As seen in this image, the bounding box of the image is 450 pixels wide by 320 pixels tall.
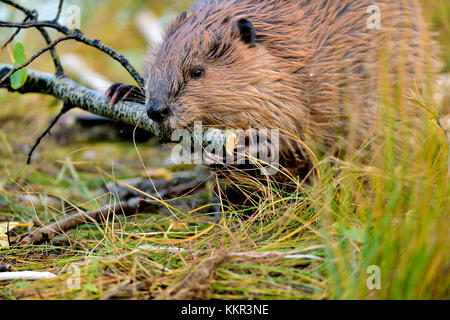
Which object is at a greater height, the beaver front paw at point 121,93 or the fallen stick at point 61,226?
the beaver front paw at point 121,93

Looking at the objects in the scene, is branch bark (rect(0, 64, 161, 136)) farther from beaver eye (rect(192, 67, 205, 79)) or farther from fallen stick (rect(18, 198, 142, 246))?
fallen stick (rect(18, 198, 142, 246))

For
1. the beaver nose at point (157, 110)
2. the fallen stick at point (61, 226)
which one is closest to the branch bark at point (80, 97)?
the beaver nose at point (157, 110)

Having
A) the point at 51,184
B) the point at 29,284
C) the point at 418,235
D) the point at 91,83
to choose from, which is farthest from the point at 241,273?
the point at 91,83

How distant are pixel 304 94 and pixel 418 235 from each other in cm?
142

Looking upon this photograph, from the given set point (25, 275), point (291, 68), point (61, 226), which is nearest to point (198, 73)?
point (291, 68)

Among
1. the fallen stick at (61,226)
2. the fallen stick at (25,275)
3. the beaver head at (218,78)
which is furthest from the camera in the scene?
the beaver head at (218,78)

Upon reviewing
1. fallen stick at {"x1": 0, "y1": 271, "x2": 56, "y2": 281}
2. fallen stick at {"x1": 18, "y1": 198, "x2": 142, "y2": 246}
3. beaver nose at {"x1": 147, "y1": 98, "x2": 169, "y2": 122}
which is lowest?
fallen stick at {"x1": 0, "y1": 271, "x2": 56, "y2": 281}

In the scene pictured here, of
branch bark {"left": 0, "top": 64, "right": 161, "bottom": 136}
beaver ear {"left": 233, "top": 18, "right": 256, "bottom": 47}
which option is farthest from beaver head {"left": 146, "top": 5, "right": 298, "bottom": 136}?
branch bark {"left": 0, "top": 64, "right": 161, "bottom": 136}

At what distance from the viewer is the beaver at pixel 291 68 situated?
2.56 metres

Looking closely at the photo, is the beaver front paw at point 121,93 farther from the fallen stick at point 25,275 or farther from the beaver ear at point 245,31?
→ the fallen stick at point 25,275

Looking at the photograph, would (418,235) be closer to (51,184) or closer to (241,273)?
(241,273)

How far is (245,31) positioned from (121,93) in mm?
880

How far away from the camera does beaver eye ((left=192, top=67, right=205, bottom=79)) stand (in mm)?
2574

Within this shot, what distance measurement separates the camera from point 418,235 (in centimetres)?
150
